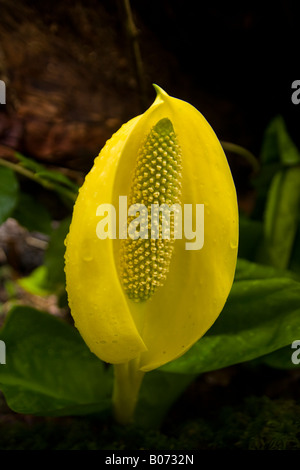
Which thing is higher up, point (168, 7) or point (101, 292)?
point (168, 7)

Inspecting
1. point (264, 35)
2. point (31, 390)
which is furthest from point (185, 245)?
point (264, 35)

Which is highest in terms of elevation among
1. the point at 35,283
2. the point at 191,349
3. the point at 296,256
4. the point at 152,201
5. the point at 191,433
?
the point at 35,283

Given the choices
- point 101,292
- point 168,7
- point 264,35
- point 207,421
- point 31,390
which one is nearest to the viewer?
point 101,292

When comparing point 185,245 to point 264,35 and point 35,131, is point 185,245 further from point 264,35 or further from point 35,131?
point 264,35

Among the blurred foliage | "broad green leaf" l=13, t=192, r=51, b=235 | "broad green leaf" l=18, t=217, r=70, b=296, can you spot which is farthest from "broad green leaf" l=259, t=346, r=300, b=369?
"broad green leaf" l=13, t=192, r=51, b=235

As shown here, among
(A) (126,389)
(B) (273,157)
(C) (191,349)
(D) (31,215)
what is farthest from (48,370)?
(B) (273,157)

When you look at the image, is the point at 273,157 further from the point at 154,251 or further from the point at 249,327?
the point at 154,251

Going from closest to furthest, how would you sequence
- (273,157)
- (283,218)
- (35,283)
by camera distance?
(283,218), (273,157), (35,283)

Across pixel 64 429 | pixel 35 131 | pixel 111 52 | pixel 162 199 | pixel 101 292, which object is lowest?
pixel 64 429
